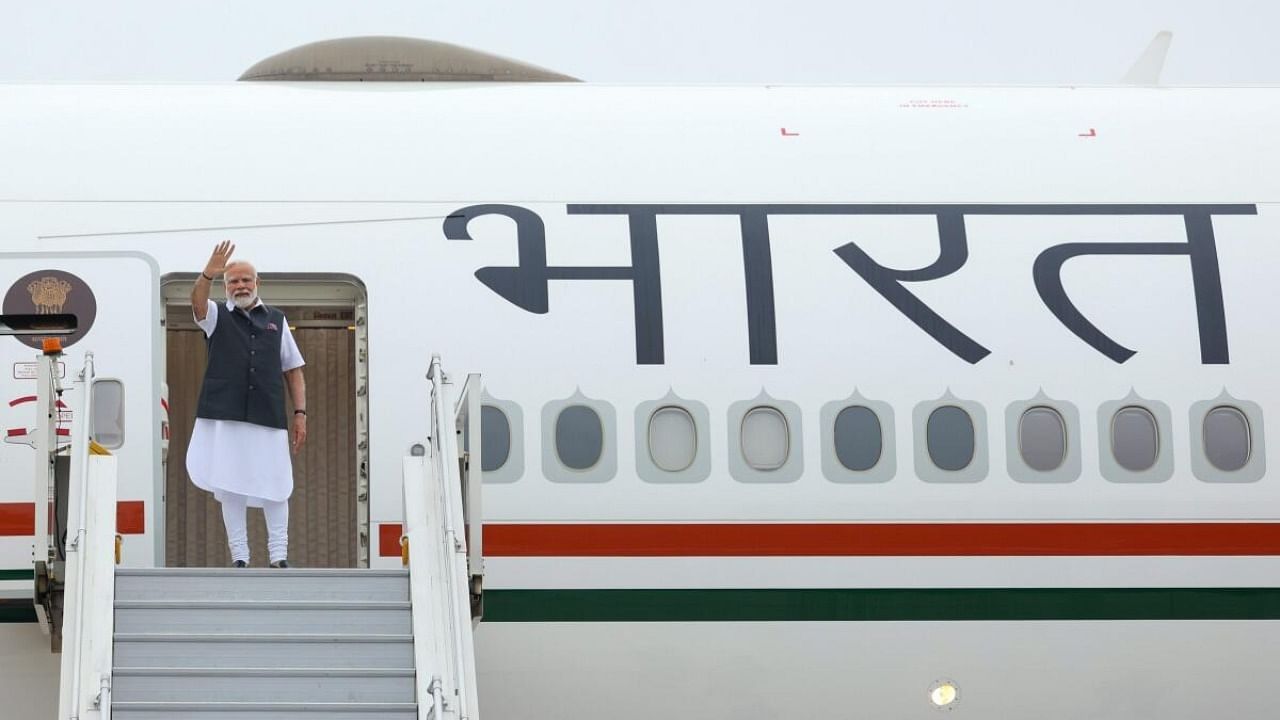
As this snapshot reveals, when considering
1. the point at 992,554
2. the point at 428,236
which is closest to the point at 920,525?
the point at 992,554

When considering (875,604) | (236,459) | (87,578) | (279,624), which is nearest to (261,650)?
(279,624)

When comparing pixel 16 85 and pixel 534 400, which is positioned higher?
pixel 16 85

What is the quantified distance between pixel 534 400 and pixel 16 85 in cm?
366

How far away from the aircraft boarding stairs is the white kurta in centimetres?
72

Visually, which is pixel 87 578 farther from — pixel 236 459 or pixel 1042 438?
pixel 1042 438

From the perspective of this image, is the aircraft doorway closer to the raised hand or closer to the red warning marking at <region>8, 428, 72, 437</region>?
the raised hand

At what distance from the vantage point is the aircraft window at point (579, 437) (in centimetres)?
934

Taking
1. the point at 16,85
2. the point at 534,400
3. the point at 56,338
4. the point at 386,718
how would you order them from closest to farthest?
the point at 386,718, the point at 56,338, the point at 534,400, the point at 16,85

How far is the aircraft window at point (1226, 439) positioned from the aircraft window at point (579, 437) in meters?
3.45

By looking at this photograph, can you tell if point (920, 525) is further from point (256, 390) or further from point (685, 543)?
point (256, 390)

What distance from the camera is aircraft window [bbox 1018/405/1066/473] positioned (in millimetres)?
9586

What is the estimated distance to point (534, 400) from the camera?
30.8 ft

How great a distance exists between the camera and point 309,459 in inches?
415

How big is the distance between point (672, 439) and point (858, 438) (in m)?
1.03
